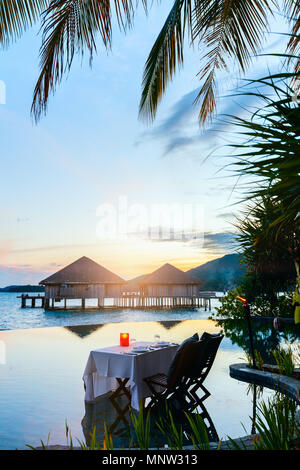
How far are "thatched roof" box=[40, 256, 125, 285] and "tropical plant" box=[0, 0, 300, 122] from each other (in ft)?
101

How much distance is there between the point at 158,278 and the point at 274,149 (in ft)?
112

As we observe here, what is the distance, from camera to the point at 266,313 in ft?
40.2

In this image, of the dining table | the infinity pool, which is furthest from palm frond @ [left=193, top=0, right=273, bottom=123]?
the infinity pool

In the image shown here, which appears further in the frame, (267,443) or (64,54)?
(64,54)

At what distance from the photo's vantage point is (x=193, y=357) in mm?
4012

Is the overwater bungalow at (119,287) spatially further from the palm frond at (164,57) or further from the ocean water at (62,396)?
the palm frond at (164,57)

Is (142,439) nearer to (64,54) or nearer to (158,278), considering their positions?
(64,54)

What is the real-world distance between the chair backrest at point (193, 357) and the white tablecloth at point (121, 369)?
1.26ft

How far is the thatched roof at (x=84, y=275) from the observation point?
115 feet

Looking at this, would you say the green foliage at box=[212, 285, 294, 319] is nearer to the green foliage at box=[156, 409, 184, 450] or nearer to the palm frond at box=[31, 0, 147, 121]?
the green foliage at box=[156, 409, 184, 450]

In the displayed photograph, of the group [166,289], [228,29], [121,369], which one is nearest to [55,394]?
[121,369]

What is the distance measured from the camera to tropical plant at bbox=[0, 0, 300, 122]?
12.5ft

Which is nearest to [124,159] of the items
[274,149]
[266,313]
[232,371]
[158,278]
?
[266,313]
